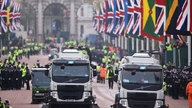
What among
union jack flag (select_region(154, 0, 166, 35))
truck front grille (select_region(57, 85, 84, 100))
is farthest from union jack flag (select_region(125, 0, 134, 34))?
truck front grille (select_region(57, 85, 84, 100))

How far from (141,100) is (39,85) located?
35.5ft

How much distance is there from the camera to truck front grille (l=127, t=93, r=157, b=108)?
32.7 m

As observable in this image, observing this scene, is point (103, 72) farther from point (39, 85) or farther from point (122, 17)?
point (39, 85)

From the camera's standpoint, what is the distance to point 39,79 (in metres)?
43.1

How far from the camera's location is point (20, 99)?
1761 inches

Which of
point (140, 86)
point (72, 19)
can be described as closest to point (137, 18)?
point (140, 86)

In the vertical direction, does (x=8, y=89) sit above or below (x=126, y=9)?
below

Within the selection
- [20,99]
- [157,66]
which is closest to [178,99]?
[20,99]

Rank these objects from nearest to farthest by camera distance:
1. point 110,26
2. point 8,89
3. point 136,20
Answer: point 8,89 < point 136,20 < point 110,26

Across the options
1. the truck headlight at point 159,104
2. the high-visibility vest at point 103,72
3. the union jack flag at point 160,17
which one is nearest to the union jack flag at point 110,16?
the high-visibility vest at point 103,72

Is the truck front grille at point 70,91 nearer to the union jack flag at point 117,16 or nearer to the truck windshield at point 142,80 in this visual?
the truck windshield at point 142,80

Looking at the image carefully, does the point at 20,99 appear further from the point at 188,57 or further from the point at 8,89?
the point at 188,57

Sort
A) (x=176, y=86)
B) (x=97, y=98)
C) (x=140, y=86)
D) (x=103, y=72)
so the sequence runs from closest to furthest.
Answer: (x=140, y=86) < (x=176, y=86) < (x=97, y=98) < (x=103, y=72)

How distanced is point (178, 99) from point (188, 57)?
1147 centimetres
